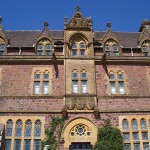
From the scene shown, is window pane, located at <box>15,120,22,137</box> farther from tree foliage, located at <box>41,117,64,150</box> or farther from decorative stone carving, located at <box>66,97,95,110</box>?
decorative stone carving, located at <box>66,97,95,110</box>

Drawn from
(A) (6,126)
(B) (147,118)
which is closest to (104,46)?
(B) (147,118)

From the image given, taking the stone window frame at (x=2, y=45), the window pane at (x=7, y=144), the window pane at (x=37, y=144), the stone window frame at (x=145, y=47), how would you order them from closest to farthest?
the window pane at (x=7, y=144)
the window pane at (x=37, y=144)
the stone window frame at (x=2, y=45)
the stone window frame at (x=145, y=47)

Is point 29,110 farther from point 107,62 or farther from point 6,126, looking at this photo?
point 107,62

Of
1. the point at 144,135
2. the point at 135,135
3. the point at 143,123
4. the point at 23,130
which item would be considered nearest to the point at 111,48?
the point at 143,123

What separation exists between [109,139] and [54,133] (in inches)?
155

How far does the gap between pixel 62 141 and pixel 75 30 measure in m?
9.70

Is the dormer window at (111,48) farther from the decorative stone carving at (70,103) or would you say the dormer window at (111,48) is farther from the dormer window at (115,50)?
the decorative stone carving at (70,103)

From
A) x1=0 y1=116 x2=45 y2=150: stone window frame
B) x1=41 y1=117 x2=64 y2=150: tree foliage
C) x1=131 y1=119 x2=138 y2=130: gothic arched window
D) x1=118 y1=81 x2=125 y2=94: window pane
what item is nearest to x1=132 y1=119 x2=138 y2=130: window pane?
x1=131 y1=119 x2=138 y2=130: gothic arched window

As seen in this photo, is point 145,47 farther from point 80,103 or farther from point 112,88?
point 80,103

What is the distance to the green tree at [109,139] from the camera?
20.2 metres

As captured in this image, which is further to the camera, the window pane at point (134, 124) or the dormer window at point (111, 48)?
the dormer window at point (111, 48)

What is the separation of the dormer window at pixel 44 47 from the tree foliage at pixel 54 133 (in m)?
6.35

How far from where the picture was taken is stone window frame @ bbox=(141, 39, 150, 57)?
2550cm

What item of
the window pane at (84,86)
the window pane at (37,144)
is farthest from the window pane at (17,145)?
the window pane at (84,86)
